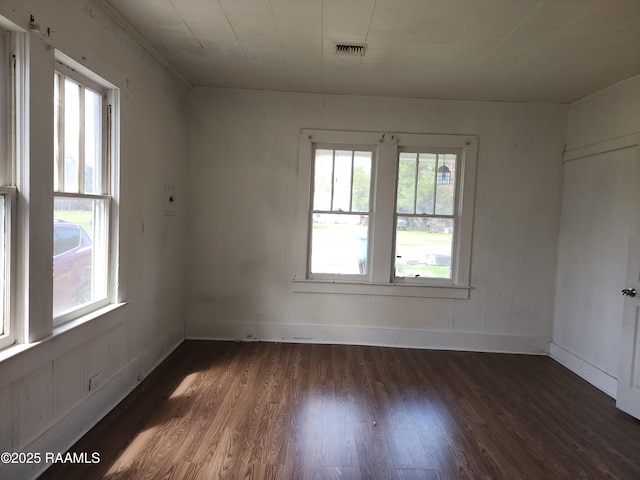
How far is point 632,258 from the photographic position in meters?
2.94

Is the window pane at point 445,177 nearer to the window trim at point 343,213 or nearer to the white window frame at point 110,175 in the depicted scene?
the window trim at point 343,213

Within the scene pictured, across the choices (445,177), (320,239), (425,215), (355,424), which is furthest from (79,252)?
(445,177)

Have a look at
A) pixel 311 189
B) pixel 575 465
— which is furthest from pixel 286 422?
pixel 311 189

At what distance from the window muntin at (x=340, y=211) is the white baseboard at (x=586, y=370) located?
2.20 m

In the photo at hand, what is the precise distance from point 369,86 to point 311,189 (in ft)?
3.96

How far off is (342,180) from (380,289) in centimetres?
128

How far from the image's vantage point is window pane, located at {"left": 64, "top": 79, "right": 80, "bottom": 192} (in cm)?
219

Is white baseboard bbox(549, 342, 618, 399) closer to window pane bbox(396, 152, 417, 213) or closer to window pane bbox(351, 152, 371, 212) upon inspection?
window pane bbox(396, 152, 417, 213)

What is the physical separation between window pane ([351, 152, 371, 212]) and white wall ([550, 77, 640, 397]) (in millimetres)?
2098

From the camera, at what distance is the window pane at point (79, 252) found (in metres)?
2.16

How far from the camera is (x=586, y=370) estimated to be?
3533 millimetres

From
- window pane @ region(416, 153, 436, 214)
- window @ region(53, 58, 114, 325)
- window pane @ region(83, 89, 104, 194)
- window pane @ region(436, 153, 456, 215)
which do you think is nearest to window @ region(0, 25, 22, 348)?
window @ region(53, 58, 114, 325)

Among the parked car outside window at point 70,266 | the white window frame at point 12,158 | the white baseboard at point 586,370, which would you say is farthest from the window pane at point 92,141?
the white baseboard at point 586,370

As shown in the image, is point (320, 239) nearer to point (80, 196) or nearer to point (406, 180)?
point (406, 180)
